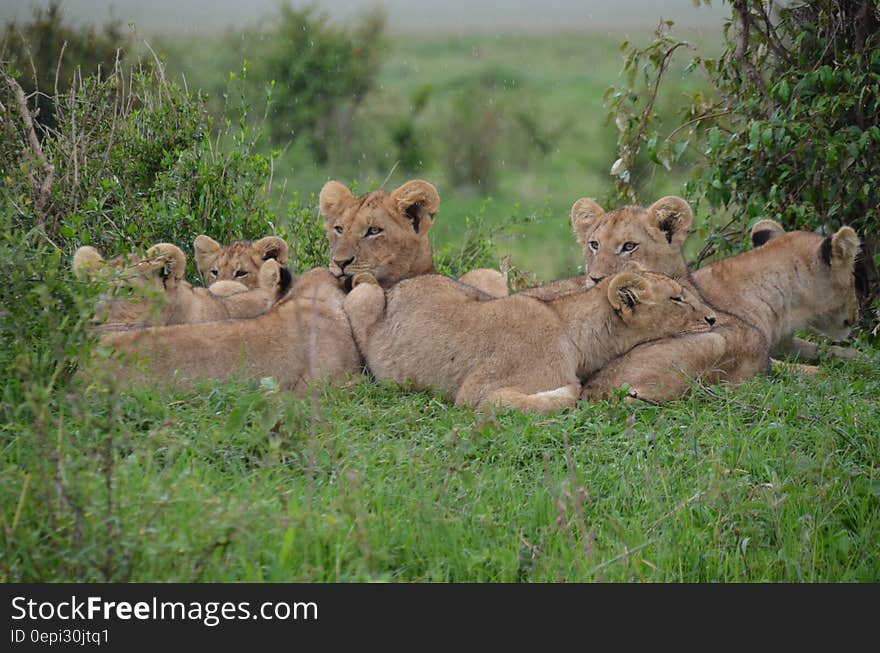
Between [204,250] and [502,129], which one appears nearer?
[204,250]

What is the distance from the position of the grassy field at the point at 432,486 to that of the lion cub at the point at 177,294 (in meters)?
0.36

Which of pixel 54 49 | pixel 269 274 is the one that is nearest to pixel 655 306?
pixel 269 274

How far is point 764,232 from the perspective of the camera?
6.56 meters

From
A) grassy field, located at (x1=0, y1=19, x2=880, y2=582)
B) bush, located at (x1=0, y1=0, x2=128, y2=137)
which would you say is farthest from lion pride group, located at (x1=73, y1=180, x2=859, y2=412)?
bush, located at (x1=0, y1=0, x2=128, y2=137)

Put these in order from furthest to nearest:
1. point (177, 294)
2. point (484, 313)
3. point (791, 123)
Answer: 1. point (791, 123)
2. point (177, 294)
3. point (484, 313)

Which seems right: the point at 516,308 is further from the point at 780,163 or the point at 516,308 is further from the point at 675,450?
the point at 780,163

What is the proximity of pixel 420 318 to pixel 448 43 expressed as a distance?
82.4ft

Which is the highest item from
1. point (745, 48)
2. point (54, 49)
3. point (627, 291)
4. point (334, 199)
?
point (745, 48)

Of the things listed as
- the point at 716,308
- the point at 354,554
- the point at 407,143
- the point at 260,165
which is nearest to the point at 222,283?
the point at 260,165

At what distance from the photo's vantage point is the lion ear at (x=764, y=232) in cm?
654

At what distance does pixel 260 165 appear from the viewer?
7.12 meters

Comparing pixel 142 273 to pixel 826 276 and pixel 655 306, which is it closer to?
pixel 655 306

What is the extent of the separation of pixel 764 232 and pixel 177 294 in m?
3.18

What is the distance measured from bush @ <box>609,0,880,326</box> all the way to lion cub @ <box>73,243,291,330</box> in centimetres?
236
